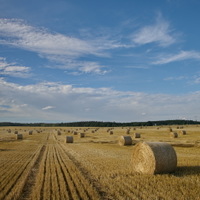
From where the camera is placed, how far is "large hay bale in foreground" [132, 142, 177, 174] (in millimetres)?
12305

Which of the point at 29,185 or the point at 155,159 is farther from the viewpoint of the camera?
the point at 155,159

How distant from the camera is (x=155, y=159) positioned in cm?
1228

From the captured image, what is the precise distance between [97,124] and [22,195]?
597 ft

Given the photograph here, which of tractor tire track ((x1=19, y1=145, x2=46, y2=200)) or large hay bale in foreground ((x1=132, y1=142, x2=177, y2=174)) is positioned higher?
large hay bale in foreground ((x1=132, y1=142, x2=177, y2=174))

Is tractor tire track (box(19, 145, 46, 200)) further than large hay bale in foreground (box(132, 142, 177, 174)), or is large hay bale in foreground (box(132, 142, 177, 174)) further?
large hay bale in foreground (box(132, 142, 177, 174))

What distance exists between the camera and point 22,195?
941 cm

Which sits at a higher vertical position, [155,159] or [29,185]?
[155,159]

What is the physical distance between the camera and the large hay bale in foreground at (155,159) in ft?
40.4

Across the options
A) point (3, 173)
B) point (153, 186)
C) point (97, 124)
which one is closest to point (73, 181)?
point (153, 186)

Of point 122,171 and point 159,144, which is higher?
point 159,144

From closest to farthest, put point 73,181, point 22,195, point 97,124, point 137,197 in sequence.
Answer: point 137,197 → point 22,195 → point 73,181 → point 97,124

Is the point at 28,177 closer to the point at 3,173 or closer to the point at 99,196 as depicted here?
the point at 3,173

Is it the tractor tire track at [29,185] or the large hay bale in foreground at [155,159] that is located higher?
the large hay bale in foreground at [155,159]

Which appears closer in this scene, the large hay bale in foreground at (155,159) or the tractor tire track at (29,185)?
the tractor tire track at (29,185)
